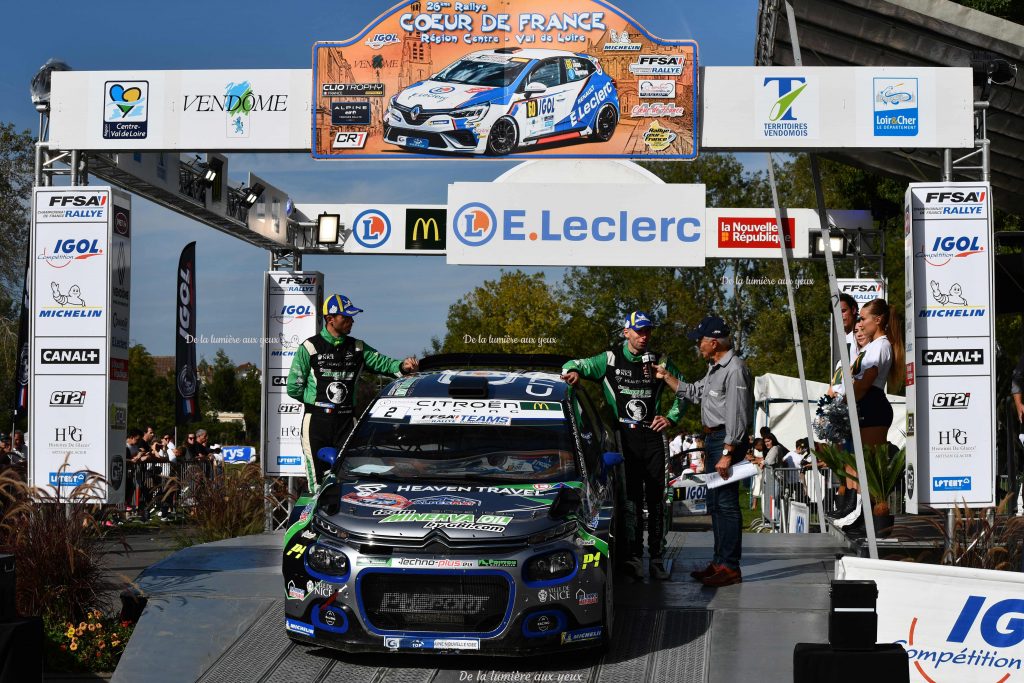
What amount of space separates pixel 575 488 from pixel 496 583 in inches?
36.5

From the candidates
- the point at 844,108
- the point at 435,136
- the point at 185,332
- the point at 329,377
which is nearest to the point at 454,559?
the point at 329,377

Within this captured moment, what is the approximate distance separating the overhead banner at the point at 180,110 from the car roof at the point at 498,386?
3.19 m

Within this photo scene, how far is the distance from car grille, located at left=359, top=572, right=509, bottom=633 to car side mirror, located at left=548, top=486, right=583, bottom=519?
0.54 meters

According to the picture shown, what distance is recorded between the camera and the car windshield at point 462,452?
7.11 m

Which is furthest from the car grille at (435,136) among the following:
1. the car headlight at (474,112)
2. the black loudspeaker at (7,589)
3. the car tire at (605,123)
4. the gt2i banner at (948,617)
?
the black loudspeaker at (7,589)

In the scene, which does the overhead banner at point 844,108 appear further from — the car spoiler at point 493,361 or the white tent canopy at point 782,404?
the white tent canopy at point 782,404

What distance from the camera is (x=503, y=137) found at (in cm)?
1027

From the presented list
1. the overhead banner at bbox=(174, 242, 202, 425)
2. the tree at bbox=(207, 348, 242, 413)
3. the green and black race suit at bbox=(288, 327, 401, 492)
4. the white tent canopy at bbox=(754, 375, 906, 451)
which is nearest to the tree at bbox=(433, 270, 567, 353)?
the white tent canopy at bbox=(754, 375, 906, 451)

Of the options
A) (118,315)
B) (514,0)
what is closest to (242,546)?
(118,315)

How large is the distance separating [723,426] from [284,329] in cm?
906

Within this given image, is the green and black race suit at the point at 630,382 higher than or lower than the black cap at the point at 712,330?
lower

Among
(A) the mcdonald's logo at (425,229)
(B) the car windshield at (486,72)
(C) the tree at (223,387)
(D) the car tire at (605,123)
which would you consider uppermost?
(B) the car windshield at (486,72)

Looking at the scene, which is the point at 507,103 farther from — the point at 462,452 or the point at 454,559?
the point at 454,559

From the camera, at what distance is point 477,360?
8.59 meters
